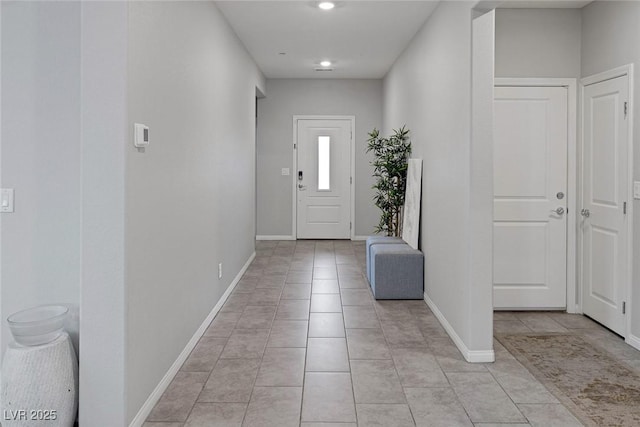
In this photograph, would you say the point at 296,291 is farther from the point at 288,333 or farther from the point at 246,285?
the point at 288,333

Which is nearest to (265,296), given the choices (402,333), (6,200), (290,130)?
(402,333)

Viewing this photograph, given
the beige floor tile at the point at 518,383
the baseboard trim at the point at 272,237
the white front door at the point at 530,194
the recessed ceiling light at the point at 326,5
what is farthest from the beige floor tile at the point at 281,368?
the baseboard trim at the point at 272,237

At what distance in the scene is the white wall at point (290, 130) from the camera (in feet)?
26.8

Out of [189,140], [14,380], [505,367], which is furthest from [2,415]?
[505,367]

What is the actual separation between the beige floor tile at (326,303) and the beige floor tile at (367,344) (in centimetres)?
56

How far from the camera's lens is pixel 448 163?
3770 mm

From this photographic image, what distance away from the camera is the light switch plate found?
8.29 ft

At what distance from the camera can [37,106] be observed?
8.12 feet

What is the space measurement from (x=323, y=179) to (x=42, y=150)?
6.04 meters

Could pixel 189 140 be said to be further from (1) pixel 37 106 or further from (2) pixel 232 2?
(2) pixel 232 2

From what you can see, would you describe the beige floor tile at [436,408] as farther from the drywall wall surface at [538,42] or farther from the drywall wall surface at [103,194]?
the drywall wall surface at [538,42]

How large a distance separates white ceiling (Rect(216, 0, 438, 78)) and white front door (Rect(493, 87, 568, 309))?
119 centimetres

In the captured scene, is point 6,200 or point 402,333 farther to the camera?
point 402,333

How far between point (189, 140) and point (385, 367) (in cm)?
187
